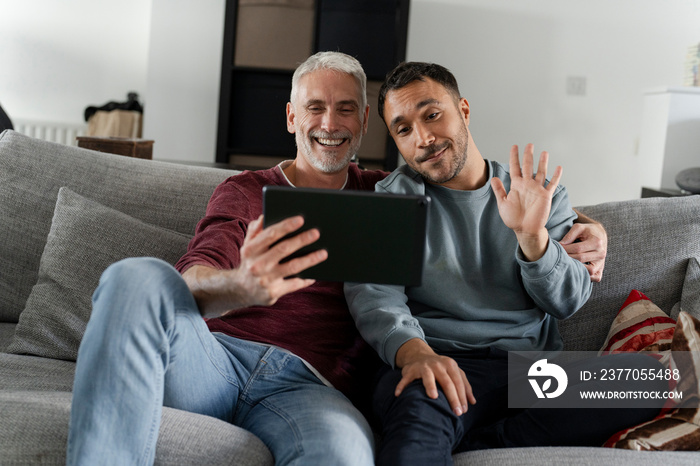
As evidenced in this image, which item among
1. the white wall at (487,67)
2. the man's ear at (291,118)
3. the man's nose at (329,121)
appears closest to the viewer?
the man's nose at (329,121)

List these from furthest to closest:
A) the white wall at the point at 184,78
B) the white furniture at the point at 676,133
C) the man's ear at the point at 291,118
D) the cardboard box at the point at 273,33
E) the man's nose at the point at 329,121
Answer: the white wall at the point at 184,78, the cardboard box at the point at 273,33, the white furniture at the point at 676,133, the man's ear at the point at 291,118, the man's nose at the point at 329,121

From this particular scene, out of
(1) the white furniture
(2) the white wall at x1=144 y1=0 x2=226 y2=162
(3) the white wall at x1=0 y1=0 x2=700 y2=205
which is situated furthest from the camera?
(3) the white wall at x1=0 y1=0 x2=700 y2=205

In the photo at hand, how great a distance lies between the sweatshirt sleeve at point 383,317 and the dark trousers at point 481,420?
6cm

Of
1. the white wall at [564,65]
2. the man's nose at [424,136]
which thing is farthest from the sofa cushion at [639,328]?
the white wall at [564,65]

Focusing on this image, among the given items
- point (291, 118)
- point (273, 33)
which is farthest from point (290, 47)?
point (291, 118)

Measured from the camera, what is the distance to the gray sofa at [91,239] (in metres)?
1.58

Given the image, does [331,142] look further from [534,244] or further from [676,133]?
[676,133]

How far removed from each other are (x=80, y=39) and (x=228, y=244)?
3647 mm

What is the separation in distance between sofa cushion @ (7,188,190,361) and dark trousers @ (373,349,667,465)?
0.67 metres

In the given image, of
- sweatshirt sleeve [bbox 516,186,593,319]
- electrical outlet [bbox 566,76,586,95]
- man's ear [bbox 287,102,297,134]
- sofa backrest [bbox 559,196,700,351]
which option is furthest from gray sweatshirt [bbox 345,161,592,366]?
electrical outlet [bbox 566,76,586,95]

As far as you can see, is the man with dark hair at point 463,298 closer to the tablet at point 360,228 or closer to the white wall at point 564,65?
the tablet at point 360,228

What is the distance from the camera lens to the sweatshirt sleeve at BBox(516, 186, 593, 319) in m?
1.38

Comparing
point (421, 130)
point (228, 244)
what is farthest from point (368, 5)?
point (228, 244)

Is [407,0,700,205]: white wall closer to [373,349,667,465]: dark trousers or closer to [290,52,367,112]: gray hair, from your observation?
[290,52,367,112]: gray hair
